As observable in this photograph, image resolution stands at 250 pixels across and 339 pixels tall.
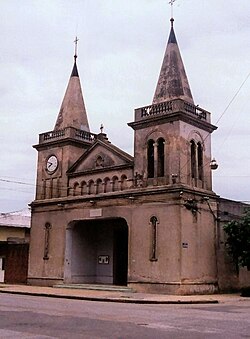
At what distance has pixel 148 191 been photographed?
26719 millimetres

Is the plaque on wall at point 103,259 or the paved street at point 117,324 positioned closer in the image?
the paved street at point 117,324

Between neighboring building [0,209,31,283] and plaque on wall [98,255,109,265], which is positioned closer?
plaque on wall [98,255,109,265]

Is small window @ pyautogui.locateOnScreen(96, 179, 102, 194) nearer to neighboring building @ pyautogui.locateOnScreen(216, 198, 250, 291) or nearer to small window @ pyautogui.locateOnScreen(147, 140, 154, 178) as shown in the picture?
small window @ pyautogui.locateOnScreen(147, 140, 154, 178)

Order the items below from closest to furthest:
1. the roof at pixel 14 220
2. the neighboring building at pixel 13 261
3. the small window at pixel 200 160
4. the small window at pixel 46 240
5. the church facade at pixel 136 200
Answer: the church facade at pixel 136 200, the small window at pixel 200 160, the small window at pixel 46 240, the neighboring building at pixel 13 261, the roof at pixel 14 220

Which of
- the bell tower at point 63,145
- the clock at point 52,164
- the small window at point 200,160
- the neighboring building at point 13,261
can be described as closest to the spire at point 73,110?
the bell tower at point 63,145

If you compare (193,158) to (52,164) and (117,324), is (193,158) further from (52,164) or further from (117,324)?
(117,324)

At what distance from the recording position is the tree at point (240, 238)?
2570cm

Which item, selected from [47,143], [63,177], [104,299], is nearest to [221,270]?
[104,299]

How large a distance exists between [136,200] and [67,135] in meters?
7.77

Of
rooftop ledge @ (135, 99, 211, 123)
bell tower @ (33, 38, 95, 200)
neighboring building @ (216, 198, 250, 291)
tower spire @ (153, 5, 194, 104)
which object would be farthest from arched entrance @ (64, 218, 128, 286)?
tower spire @ (153, 5, 194, 104)

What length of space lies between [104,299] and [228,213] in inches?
405

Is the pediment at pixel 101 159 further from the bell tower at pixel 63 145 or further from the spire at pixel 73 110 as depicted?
the spire at pixel 73 110

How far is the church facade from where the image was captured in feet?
84.9

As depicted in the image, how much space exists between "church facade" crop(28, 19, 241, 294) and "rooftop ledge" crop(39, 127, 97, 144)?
0.08m
